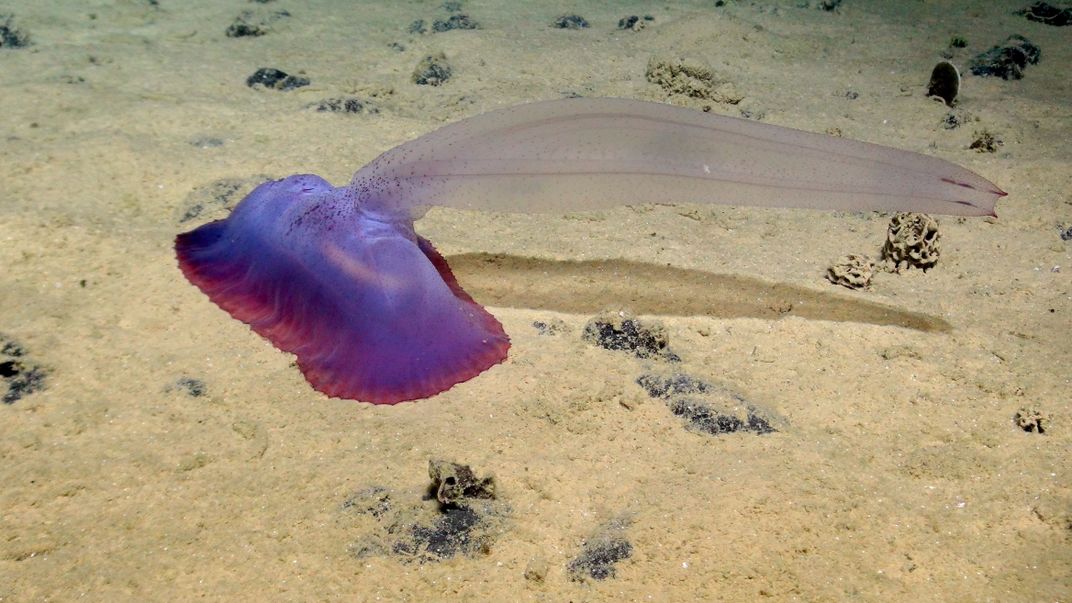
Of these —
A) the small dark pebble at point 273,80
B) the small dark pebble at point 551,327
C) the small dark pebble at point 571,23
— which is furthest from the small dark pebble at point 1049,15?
the small dark pebble at point 273,80

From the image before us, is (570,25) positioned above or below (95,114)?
above

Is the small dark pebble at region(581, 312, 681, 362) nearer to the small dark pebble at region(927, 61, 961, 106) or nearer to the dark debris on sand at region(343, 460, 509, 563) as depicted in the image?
the dark debris on sand at region(343, 460, 509, 563)

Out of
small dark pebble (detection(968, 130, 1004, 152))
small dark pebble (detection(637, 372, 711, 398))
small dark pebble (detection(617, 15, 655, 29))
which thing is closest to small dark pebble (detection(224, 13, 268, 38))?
small dark pebble (detection(617, 15, 655, 29))

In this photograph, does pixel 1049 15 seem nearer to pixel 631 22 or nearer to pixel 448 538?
pixel 631 22

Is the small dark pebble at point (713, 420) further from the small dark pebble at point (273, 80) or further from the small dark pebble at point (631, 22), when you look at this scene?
the small dark pebble at point (631, 22)

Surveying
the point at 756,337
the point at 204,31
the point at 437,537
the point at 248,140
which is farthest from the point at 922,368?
the point at 204,31

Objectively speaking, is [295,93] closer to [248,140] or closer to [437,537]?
[248,140]

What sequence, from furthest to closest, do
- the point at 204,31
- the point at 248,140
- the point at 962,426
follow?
the point at 204,31
the point at 248,140
the point at 962,426
